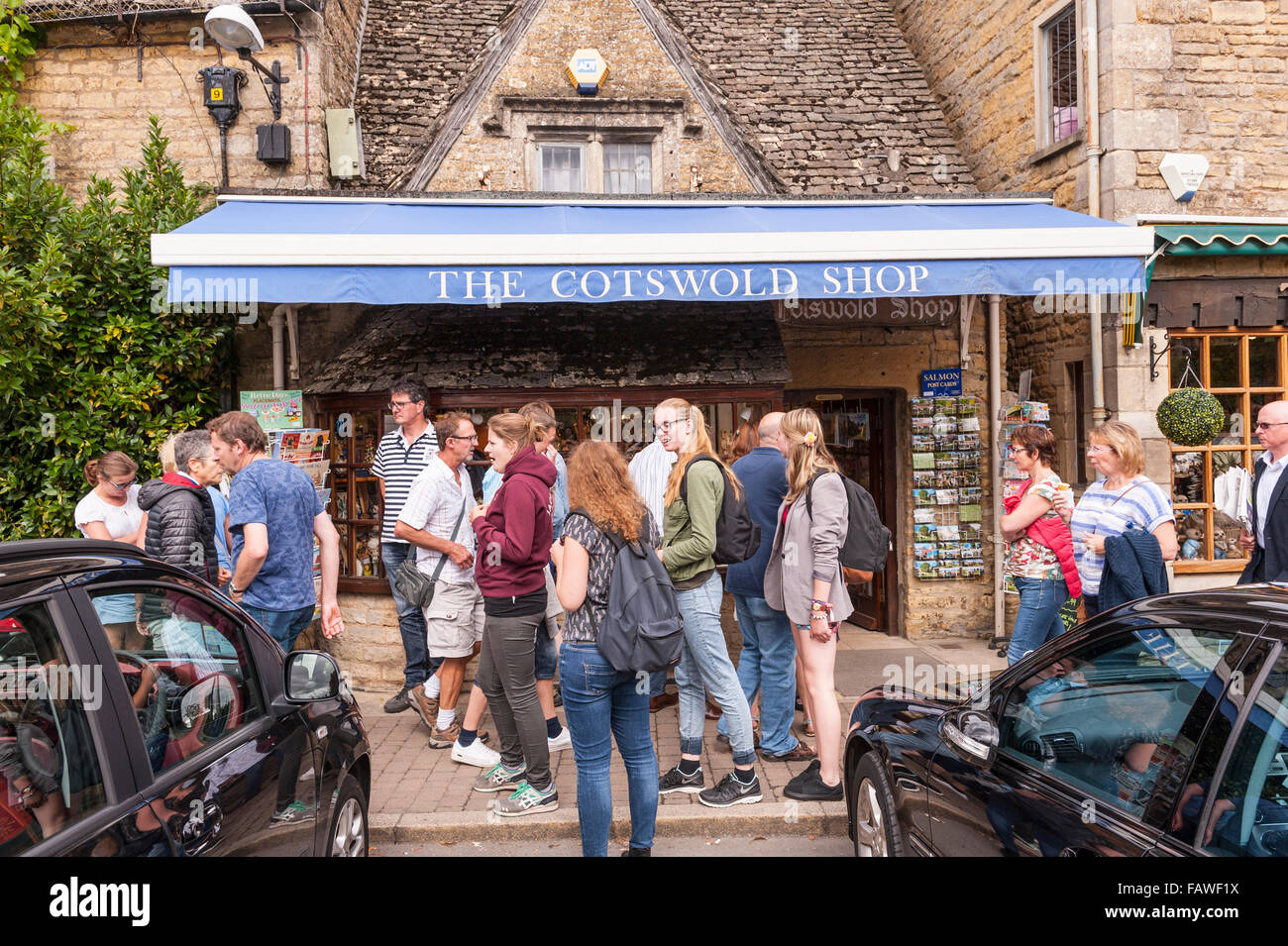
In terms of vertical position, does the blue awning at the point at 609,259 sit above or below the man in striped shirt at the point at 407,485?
above

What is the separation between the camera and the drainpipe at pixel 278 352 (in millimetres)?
7465

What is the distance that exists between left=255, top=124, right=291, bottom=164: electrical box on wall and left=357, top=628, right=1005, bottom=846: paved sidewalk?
5.04 meters

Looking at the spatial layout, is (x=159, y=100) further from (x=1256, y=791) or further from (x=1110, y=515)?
(x=1256, y=791)

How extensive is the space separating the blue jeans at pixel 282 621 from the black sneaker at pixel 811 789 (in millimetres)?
2872

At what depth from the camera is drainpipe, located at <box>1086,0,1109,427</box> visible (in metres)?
7.86


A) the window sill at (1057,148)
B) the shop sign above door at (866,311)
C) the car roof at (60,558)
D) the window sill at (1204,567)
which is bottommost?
the window sill at (1204,567)

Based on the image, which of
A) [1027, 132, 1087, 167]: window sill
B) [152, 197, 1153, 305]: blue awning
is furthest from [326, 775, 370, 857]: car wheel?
[1027, 132, 1087, 167]: window sill

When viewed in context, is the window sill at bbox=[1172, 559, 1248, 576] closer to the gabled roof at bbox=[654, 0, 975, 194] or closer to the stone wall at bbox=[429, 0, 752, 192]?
the gabled roof at bbox=[654, 0, 975, 194]

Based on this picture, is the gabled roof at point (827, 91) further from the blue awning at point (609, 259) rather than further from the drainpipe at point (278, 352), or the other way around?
the drainpipe at point (278, 352)

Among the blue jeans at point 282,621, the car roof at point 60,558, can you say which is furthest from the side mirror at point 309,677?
the blue jeans at point 282,621

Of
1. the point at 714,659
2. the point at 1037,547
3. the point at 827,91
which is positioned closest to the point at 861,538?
the point at 714,659

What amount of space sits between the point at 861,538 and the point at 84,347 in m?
6.23

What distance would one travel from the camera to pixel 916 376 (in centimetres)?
877
